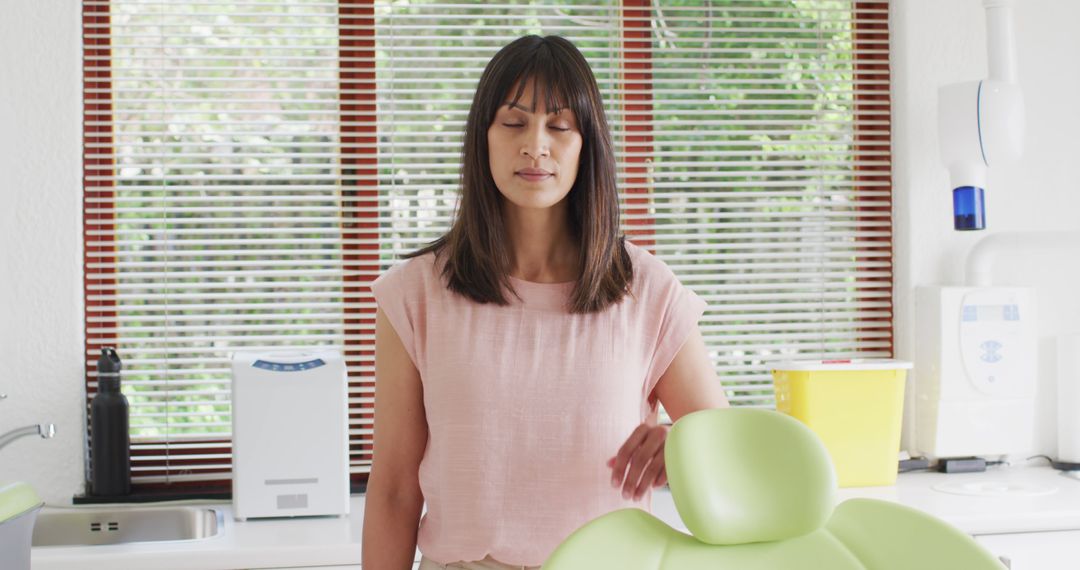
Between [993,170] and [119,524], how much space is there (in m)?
2.21

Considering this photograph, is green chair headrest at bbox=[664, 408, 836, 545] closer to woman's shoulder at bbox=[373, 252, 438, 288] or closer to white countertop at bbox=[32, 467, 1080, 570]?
woman's shoulder at bbox=[373, 252, 438, 288]

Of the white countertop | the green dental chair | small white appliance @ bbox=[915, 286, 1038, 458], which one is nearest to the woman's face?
the green dental chair

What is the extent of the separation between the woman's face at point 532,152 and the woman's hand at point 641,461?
0.94 feet

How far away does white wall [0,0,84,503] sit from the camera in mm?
2338

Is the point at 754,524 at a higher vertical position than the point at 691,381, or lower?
lower

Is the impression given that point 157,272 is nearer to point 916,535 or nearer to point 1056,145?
point 916,535

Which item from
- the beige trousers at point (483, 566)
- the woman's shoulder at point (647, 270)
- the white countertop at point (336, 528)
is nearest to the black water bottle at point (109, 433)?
the white countertop at point (336, 528)

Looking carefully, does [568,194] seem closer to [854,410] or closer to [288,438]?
[288,438]

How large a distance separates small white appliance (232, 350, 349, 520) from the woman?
0.93 meters

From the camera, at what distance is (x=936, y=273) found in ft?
8.54

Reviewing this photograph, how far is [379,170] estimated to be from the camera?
254 centimetres

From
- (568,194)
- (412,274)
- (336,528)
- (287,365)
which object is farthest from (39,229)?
(568,194)

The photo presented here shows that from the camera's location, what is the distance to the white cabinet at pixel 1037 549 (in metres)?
2.06

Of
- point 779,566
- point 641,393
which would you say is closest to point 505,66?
point 641,393
